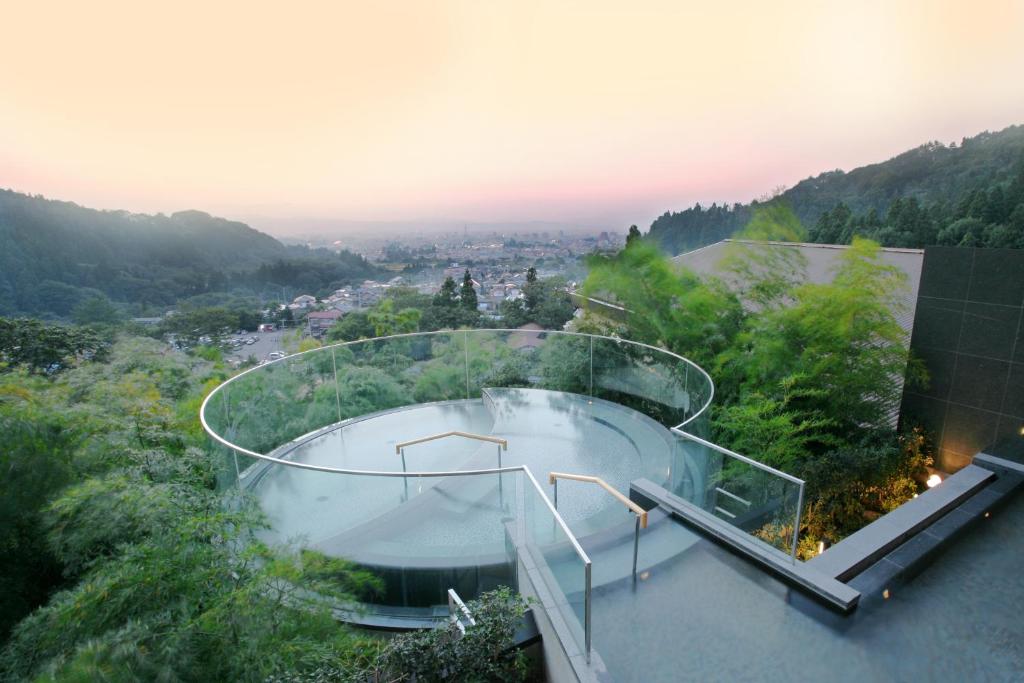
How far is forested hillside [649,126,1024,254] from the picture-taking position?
9703 mm

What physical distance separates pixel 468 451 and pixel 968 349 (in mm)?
6963

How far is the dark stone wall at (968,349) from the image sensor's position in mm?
6164

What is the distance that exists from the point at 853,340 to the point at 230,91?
1232cm

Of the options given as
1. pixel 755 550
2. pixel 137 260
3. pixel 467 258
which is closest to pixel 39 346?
pixel 137 260

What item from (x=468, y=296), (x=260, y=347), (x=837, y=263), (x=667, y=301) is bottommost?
(x=260, y=347)

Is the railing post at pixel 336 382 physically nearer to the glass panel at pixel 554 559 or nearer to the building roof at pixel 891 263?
the glass panel at pixel 554 559

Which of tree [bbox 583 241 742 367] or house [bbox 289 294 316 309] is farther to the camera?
house [bbox 289 294 316 309]

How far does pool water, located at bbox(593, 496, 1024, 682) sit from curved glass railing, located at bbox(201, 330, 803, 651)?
46cm

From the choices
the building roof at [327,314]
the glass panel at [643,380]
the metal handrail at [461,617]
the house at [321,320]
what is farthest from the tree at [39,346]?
the glass panel at [643,380]

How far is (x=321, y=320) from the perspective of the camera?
13.2 meters

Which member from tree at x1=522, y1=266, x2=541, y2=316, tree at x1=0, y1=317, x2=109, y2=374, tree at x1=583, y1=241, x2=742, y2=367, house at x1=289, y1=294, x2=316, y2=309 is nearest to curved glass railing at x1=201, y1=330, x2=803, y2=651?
tree at x1=583, y1=241, x2=742, y2=367

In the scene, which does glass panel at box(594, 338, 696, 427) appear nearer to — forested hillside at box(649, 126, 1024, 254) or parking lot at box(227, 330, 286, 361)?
forested hillside at box(649, 126, 1024, 254)

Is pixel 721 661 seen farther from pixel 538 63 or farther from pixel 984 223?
pixel 984 223

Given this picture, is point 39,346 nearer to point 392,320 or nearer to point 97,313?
point 97,313
